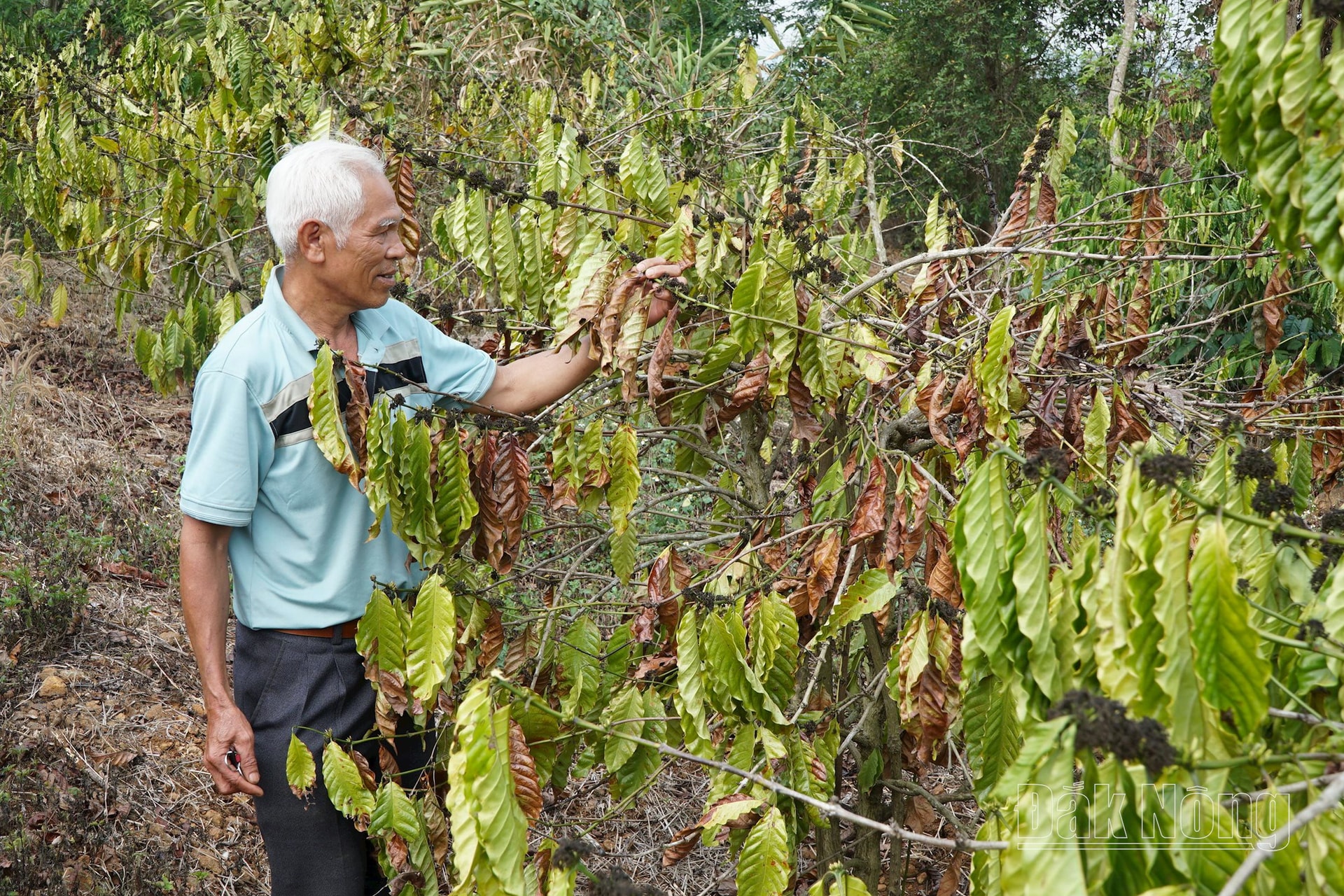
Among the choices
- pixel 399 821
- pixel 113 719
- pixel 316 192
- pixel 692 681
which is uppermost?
pixel 316 192

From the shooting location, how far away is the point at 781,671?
69.8 inches

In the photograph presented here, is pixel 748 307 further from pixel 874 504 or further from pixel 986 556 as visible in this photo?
pixel 986 556

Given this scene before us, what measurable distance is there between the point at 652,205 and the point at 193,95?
3868 millimetres

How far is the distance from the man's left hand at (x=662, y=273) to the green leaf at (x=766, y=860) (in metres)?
0.86

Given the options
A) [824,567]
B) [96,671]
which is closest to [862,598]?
[824,567]

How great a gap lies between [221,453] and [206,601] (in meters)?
0.29

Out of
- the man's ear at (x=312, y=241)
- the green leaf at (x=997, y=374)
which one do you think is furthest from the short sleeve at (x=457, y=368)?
the green leaf at (x=997, y=374)

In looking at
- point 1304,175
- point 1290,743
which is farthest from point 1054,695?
point 1304,175

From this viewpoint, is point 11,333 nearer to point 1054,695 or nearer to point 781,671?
point 781,671

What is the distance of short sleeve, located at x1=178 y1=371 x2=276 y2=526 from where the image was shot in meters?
1.90

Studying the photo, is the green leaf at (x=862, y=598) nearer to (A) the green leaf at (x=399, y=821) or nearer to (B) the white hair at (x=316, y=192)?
(A) the green leaf at (x=399, y=821)

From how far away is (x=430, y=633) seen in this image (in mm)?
1752

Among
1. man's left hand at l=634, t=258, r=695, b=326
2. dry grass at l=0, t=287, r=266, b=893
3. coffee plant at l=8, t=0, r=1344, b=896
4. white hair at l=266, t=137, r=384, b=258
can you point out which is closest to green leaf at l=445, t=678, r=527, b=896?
coffee plant at l=8, t=0, r=1344, b=896

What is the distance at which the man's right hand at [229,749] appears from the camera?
195 cm
